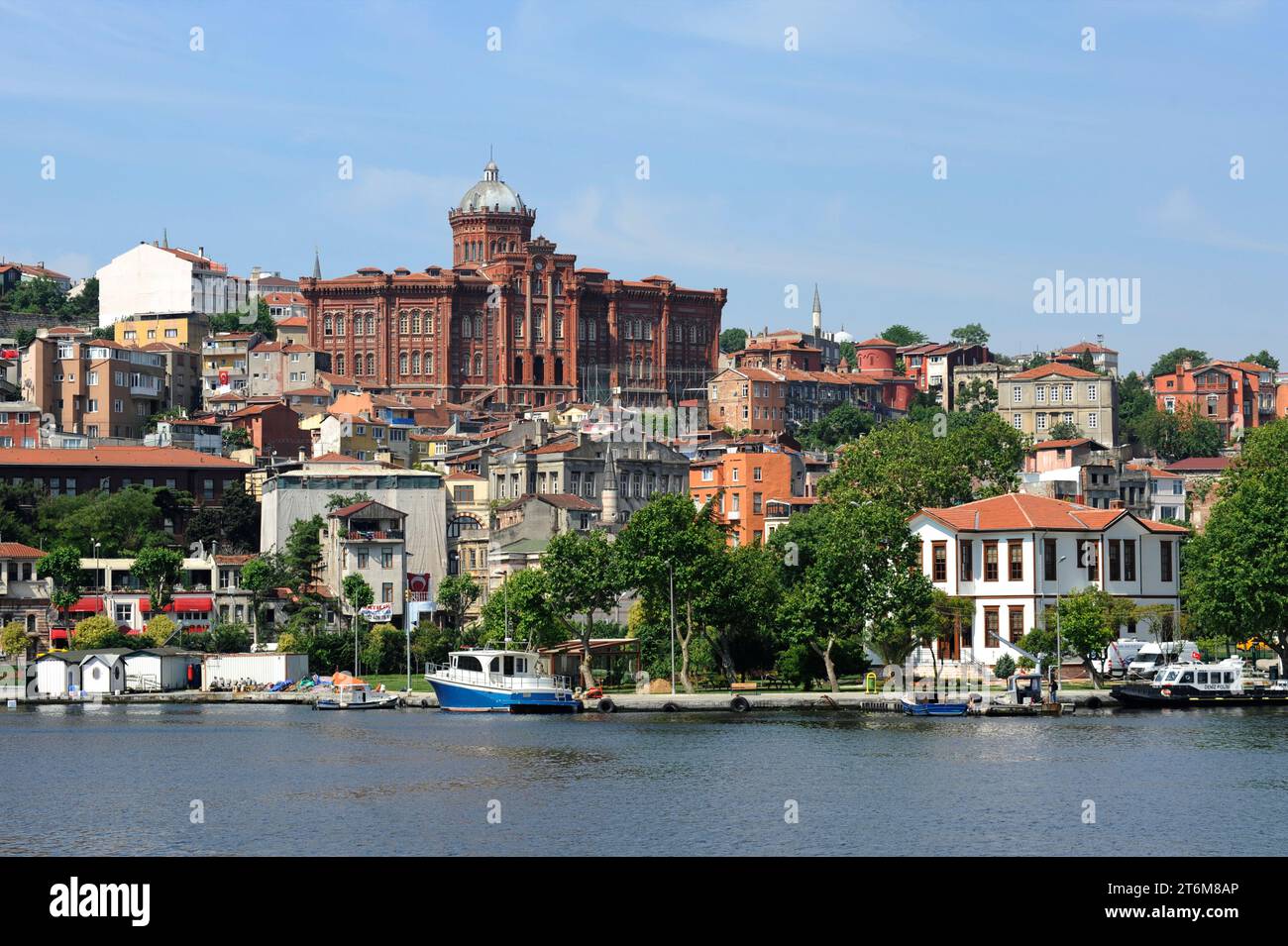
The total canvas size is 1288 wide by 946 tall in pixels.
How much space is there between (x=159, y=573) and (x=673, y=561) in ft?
125

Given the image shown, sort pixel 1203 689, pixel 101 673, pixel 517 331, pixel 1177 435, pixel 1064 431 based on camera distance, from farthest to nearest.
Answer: pixel 517 331 → pixel 1177 435 → pixel 1064 431 → pixel 101 673 → pixel 1203 689

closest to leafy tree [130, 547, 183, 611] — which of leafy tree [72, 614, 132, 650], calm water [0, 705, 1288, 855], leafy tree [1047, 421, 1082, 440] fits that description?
leafy tree [72, 614, 132, 650]

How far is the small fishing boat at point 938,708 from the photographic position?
65688 millimetres

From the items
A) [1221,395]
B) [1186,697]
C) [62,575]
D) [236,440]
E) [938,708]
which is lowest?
[938,708]

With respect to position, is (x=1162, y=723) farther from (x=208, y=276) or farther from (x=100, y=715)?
(x=208, y=276)

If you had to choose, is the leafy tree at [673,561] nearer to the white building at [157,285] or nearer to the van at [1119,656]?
Result: the van at [1119,656]

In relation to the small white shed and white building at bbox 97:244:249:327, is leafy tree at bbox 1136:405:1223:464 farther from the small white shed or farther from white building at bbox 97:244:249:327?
the small white shed

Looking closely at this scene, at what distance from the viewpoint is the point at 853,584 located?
70875mm

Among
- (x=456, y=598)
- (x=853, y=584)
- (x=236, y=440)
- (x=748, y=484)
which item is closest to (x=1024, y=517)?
(x=853, y=584)

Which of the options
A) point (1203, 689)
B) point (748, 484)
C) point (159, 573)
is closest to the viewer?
point (1203, 689)

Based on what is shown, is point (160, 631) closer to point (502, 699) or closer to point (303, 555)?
point (303, 555)
